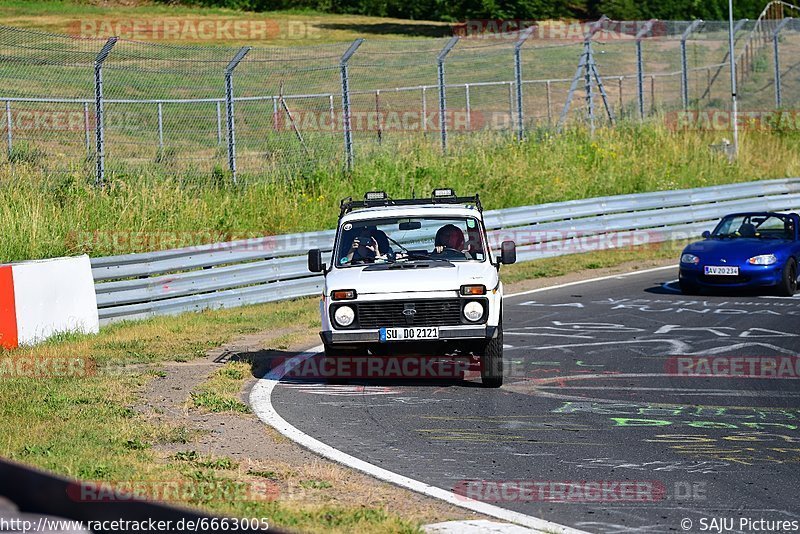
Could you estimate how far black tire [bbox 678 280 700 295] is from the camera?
17.6 m

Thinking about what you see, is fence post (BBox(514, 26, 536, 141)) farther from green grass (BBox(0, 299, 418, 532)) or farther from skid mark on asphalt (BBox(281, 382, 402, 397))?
skid mark on asphalt (BBox(281, 382, 402, 397))

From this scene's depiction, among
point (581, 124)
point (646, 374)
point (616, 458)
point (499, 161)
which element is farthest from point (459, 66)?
point (616, 458)

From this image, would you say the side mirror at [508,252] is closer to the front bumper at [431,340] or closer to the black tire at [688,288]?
the front bumper at [431,340]

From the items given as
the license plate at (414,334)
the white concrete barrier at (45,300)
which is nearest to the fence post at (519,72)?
the white concrete barrier at (45,300)

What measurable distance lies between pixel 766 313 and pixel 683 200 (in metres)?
9.42

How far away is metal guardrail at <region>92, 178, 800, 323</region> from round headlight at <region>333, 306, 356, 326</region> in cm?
572

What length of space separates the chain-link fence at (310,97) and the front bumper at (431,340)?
9.52 meters

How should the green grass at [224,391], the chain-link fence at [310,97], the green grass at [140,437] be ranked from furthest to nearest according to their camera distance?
the chain-link fence at [310,97] → the green grass at [224,391] → the green grass at [140,437]

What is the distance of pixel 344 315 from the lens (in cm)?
1086

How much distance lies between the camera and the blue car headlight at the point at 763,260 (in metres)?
17.0

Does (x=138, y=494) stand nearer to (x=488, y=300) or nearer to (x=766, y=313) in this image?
(x=488, y=300)

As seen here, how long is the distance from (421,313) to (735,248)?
8.40 meters

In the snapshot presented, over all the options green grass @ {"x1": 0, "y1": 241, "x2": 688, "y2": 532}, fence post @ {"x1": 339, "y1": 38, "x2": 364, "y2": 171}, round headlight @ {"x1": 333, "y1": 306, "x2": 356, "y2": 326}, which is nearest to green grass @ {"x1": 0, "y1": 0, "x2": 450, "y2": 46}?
fence post @ {"x1": 339, "y1": 38, "x2": 364, "y2": 171}

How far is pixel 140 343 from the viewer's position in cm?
1363
